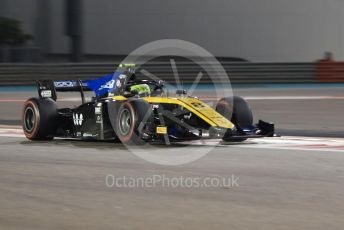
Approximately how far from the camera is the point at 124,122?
9883mm

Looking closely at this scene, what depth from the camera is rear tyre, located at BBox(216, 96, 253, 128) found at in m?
10.2

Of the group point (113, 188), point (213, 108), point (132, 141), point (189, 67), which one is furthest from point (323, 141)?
point (189, 67)

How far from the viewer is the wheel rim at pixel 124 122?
32.1 feet

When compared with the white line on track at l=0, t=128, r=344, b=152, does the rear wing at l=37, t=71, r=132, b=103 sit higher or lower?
higher

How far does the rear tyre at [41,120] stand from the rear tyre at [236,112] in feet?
8.24

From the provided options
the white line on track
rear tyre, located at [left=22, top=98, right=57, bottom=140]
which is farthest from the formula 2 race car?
the white line on track

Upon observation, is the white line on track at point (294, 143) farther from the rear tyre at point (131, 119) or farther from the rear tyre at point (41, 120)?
the rear tyre at point (41, 120)

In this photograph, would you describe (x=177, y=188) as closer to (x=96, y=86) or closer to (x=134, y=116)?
(x=134, y=116)

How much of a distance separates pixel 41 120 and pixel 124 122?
153 cm

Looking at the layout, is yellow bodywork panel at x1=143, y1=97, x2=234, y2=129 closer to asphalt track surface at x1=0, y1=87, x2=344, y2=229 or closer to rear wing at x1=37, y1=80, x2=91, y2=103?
asphalt track surface at x1=0, y1=87, x2=344, y2=229

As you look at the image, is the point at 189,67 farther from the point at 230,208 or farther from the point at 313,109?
the point at 230,208

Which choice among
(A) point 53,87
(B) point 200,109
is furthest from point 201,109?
(A) point 53,87

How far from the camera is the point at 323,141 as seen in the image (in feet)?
35.6

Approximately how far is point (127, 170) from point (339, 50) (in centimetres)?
2492
